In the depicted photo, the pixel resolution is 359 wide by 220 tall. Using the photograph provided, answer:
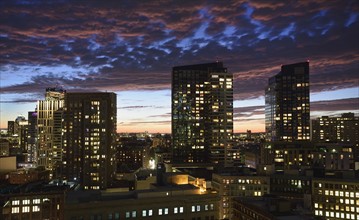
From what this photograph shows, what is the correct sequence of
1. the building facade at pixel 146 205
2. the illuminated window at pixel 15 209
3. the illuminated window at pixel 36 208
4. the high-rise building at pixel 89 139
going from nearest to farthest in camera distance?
the building facade at pixel 146 205 → the illuminated window at pixel 15 209 → the illuminated window at pixel 36 208 → the high-rise building at pixel 89 139

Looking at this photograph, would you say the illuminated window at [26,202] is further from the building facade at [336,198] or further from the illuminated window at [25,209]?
the building facade at [336,198]

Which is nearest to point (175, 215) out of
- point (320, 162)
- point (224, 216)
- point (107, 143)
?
point (224, 216)

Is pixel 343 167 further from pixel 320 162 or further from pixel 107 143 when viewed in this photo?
pixel 107 143

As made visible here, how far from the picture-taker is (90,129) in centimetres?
19338

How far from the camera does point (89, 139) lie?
192625mm

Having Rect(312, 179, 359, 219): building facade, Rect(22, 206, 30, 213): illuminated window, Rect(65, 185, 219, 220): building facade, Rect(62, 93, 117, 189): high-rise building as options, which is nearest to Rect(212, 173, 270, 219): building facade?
Rect(312, 179, 359, 219): building facade

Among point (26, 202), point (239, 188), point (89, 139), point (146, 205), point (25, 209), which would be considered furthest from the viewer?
point (89, 139)

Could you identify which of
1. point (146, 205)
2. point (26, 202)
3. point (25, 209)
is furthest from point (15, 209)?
point (146, 205)

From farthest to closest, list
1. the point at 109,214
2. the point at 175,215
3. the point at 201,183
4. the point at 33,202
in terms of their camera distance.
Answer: the point at 201,183 < the point at 33,202 < the point at 175,215 < the point at 109,214

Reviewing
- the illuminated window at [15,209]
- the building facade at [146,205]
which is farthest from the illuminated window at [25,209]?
the building facade at [146,205]

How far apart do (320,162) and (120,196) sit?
151576 mm

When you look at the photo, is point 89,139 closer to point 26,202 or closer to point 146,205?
point 26,202

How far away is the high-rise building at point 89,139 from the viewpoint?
623ft

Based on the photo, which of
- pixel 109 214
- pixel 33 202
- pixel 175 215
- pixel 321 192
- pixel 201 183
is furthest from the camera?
pixel 201 183
